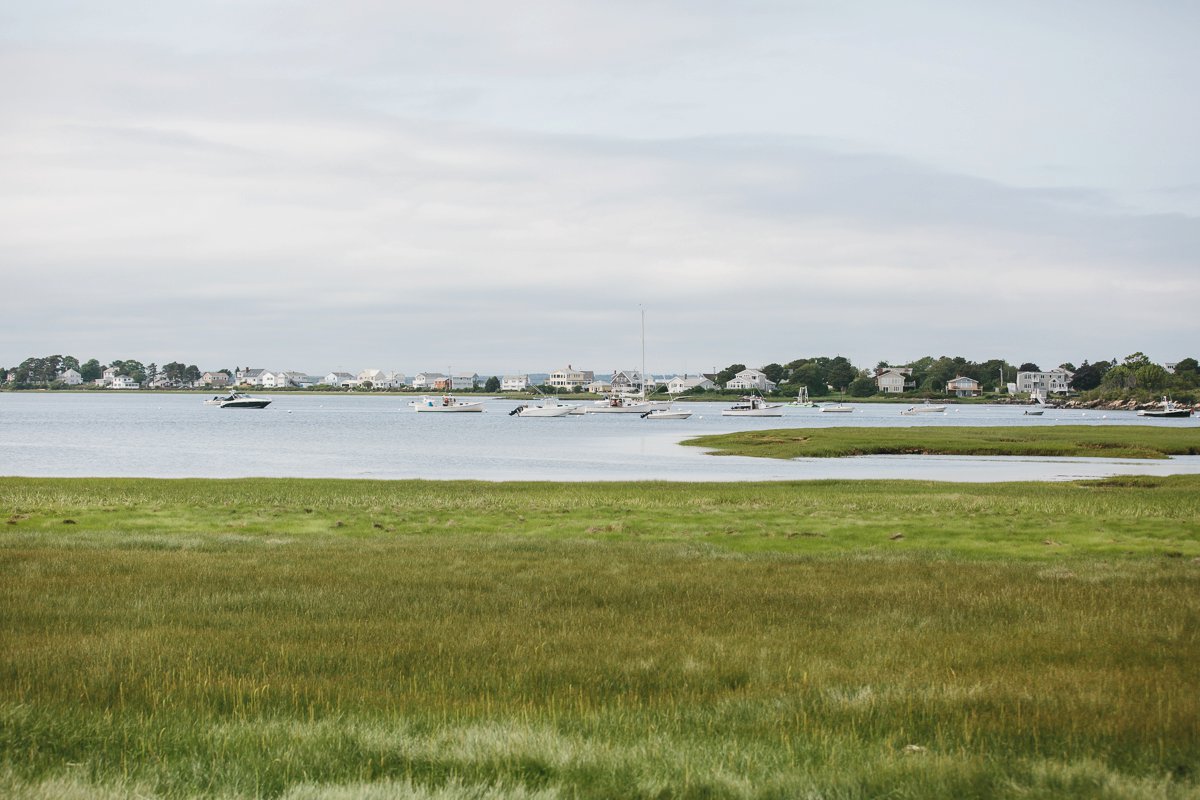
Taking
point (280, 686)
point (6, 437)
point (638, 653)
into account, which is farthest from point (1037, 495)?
point (6, 437)

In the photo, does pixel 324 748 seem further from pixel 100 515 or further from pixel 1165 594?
pixel 100 515

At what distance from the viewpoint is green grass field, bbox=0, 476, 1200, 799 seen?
862 cm

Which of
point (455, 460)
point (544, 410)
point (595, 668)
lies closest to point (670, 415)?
point (544, 410)

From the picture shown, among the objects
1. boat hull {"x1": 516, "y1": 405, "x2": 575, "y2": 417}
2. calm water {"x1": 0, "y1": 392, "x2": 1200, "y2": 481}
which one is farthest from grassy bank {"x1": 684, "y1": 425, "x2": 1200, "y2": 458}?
boat hull {"x1": 516, "y1": 405, "x2": 575, "y2": 417}

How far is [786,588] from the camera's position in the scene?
19.2 metres

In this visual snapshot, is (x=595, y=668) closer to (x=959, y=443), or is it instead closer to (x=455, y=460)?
(x=455, y=460)

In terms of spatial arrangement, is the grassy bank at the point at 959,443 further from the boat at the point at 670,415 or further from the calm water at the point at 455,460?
the boat at the point at 670,415

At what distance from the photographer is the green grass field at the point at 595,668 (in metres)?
8.62

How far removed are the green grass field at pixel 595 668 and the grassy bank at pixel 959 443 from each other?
64.1 metres

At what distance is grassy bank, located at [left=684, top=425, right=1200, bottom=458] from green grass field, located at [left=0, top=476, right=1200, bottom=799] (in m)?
64.1

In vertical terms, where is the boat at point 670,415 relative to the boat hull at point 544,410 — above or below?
below

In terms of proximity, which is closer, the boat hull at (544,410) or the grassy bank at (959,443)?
the grassy bank at (959,443)

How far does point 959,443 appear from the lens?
96.1m

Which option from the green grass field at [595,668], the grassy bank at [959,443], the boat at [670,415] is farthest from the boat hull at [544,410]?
the green grass field at [595,668]
